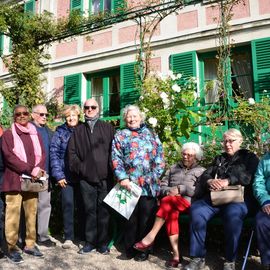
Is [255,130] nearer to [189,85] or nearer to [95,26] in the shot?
[189,85]

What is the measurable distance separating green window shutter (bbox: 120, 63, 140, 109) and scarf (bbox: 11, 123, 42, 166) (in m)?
5.56

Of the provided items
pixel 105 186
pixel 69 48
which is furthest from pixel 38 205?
pixel 69 48

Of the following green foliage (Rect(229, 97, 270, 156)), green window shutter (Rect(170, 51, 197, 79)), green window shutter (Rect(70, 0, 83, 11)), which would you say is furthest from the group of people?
green window shutter (Rect(70, 0, 83, 11))

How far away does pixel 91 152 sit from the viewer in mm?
4141

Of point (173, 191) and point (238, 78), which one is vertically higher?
point (238, 78)

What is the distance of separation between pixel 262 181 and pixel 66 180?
2.22 meters

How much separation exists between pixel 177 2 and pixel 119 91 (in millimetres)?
2861

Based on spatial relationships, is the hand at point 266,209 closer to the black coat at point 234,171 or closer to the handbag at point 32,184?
the black coat at point 234,171

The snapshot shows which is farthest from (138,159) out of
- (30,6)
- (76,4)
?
(30,6)

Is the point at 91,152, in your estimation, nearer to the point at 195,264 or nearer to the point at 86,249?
the point at 86,249

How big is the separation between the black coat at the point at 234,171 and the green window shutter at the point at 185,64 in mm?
5029

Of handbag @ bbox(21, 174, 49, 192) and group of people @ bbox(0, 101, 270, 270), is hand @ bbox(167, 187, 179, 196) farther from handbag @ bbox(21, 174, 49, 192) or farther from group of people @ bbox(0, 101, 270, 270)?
handbag @ bbox(21, 174, 49, 192)

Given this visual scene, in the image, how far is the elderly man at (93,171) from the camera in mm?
4094

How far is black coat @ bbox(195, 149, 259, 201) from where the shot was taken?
3809 mm
